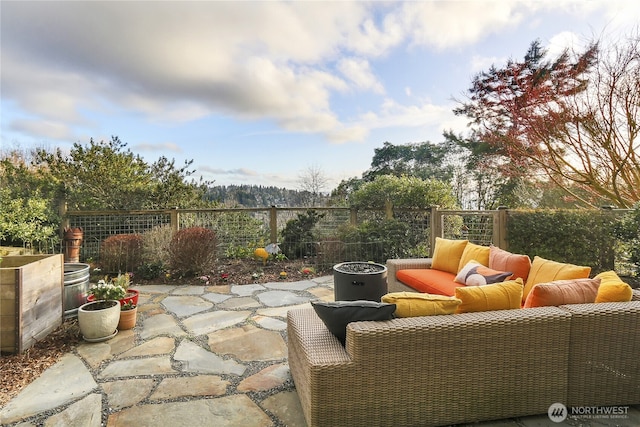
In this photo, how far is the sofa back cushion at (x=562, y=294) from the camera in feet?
6.32

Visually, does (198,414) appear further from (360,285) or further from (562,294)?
(562,294)

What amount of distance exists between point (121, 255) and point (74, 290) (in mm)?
2085

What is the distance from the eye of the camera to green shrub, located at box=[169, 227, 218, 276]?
501 centimetres

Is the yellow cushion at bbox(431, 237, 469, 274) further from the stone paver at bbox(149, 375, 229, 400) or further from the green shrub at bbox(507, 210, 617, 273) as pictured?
the stone paver at bbox(149, 375, 229, 400)

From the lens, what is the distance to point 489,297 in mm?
1869

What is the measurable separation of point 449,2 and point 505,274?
3.58 meters

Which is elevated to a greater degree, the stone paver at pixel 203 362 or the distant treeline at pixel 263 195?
the distant treeline at pixel 263 195

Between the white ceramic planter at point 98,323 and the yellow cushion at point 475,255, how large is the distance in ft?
11.1

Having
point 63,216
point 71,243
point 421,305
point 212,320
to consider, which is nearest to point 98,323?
point 212,320

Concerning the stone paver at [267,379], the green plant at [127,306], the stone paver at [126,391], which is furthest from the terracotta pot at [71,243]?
the stone paver at [267,379]

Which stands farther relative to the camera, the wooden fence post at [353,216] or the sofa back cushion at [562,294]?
the wooden fence post at [353,216]

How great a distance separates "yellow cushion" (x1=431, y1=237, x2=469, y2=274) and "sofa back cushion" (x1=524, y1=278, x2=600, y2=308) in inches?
64.8

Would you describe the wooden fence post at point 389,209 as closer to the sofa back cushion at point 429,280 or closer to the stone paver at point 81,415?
the sofa back cushion at point 429,280

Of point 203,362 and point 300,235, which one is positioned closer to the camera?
point 203,362
